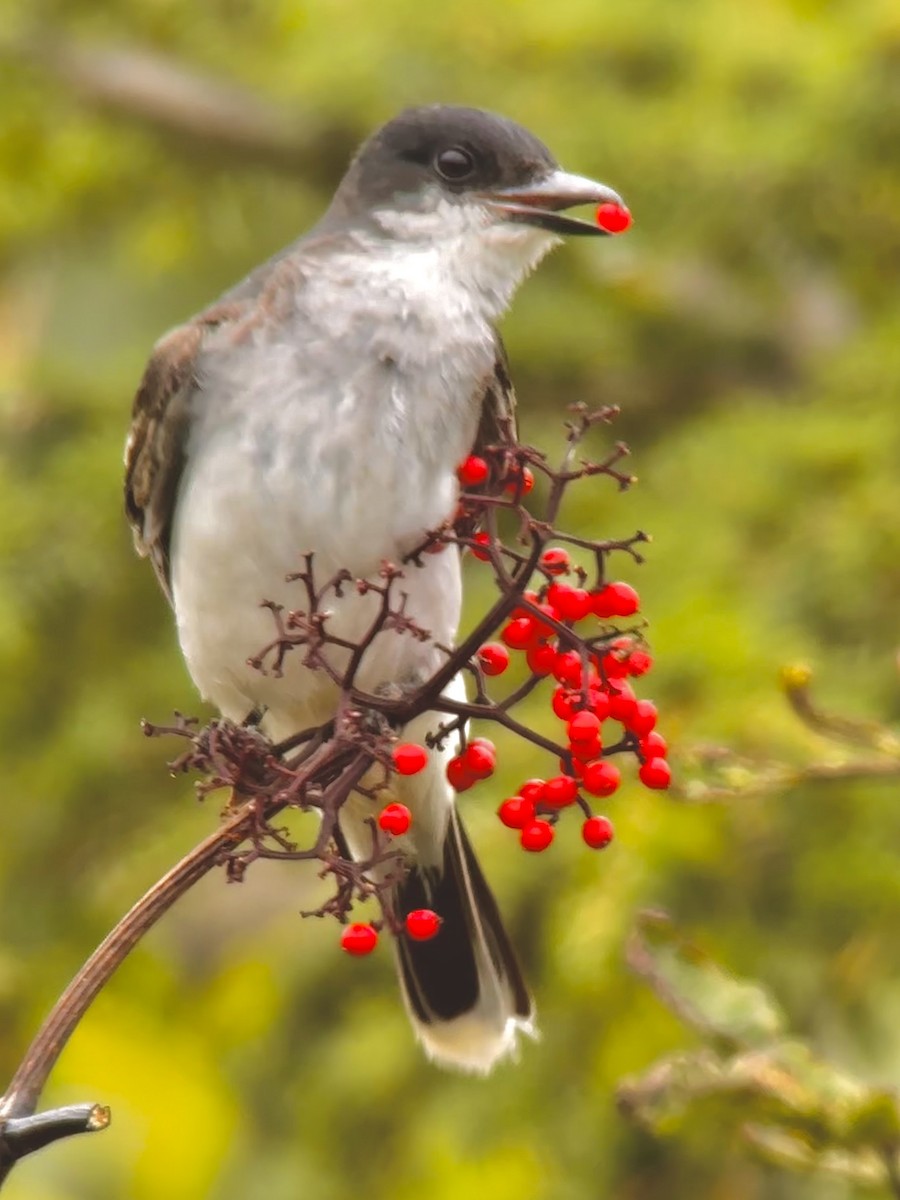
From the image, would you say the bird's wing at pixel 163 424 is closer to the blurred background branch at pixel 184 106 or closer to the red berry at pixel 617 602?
the red berry at pixel 617 602

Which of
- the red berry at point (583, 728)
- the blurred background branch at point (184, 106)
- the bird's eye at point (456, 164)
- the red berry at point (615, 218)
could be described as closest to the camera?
the red berry at point (583, 728)

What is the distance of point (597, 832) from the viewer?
7.02ft

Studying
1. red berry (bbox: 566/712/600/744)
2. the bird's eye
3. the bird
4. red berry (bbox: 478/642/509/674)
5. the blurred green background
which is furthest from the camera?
the blurred green background

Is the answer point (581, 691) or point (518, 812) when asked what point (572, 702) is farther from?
point (518, 812)

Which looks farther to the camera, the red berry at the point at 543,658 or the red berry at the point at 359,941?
the red berry at the point at 543,658

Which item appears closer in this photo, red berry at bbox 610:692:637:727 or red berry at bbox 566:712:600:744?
red berry at bbox 566:712:600:744

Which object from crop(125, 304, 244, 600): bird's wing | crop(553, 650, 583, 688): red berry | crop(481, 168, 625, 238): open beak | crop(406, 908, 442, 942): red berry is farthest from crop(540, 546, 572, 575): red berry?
crop(125, 304, 244, 600): bird's wing

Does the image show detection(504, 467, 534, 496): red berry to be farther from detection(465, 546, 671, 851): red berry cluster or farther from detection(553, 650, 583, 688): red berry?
detection(553, 650, 583, 688): red berry

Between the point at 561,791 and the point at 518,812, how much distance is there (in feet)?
0.28

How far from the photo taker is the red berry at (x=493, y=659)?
7.12 feet

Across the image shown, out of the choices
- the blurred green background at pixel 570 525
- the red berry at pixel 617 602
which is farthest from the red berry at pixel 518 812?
the blurred green background at pixel 570 525

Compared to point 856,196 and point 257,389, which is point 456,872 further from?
point 856,196

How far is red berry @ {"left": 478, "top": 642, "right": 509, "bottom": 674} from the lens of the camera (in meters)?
2.17

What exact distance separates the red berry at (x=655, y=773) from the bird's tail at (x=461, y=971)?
1.07 metres
